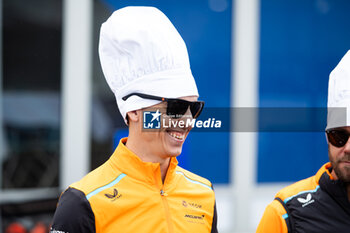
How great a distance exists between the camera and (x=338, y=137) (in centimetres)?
230

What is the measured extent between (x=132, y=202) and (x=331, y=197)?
97 cm

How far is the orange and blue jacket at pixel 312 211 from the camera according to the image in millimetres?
2271

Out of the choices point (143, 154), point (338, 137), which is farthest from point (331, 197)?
point (143, 154)

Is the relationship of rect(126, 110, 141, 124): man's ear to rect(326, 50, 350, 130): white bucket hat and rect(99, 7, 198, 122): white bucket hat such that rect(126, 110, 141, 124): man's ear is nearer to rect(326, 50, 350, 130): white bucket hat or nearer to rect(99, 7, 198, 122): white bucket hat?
rect(99, 7, 198, 122): white bucket hat

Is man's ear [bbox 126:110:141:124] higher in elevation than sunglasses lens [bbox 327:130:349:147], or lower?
higher

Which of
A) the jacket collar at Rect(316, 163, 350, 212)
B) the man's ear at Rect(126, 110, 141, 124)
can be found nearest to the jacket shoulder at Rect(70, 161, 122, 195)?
the man's ear at Rect(126, 110, 141, 124)

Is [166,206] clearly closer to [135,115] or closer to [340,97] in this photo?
[135,115]

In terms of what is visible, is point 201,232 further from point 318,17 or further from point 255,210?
point 318,17

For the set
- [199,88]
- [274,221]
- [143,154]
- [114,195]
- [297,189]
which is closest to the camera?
[114,195]

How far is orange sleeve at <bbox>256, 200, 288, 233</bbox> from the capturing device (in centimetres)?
228

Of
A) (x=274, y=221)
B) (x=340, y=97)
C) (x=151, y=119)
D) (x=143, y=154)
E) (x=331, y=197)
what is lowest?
(x=274, y=221)

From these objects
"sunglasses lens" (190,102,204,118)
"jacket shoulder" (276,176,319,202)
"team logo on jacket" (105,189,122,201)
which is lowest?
"jacket shoulder" (276,176,319,202)

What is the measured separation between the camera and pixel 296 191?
2.40 metres

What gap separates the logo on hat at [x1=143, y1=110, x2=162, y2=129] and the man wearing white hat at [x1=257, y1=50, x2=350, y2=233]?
721 millimetres
